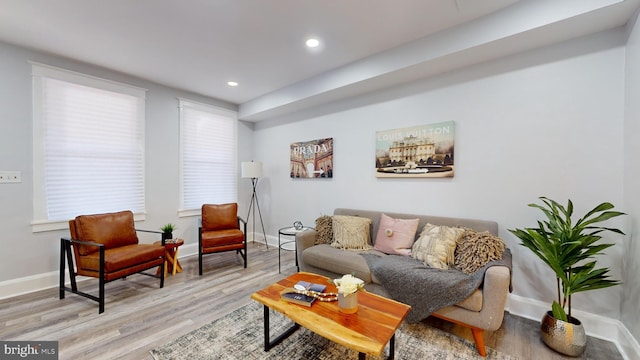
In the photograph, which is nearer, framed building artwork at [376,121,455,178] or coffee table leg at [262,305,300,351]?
coffee table leg at [262,305,300,351]

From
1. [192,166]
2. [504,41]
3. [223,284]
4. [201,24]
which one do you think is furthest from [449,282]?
[192,166]

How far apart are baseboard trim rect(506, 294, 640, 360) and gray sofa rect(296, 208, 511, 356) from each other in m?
0.69

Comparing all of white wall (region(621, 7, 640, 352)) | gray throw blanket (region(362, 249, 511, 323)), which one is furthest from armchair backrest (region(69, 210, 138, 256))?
white wall (region(621, 7, 640, 352))

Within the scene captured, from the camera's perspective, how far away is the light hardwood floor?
192cm

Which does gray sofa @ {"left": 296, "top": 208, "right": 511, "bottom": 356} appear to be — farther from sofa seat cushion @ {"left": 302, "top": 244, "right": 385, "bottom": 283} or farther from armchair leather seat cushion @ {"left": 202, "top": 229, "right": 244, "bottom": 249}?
armchair leather seat cushion @ {"left": 202, "top": 229, "right": 244, "bottom": 249}

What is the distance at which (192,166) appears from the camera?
4.27 metres

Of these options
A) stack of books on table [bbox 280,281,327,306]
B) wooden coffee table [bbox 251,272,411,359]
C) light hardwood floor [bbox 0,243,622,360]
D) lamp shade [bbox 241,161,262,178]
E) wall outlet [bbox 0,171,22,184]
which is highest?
lamp shade [bbox 241,161,262,178]

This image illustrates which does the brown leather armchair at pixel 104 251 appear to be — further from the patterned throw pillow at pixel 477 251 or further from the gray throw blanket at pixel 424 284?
the patterned throw pillow at pixel 477 251

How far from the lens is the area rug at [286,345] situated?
182cm

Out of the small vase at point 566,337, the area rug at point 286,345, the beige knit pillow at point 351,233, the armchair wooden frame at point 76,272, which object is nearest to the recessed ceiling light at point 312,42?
the beige knit pillow at point 351,233

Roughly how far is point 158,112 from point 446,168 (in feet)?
13.3

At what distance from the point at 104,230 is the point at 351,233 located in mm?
2750

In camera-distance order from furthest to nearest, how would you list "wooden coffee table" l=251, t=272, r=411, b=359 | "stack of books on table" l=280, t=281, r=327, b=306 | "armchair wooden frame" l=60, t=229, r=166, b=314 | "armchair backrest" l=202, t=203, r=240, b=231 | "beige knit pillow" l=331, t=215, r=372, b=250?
"armchair backrest" l=202, t=203, r=240, b=231, "beige knit pillow" l=331, t=215, r=372, b=250, "armchair wooden frame" l=60, t=229, r=166, b=314, "stack of books on table" l=280, t=281, r=327, b=306, "wooden coffee table" l=251, t=272, r=411, b=359

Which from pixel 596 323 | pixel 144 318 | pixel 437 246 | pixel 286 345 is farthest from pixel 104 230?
pixel 596 323
